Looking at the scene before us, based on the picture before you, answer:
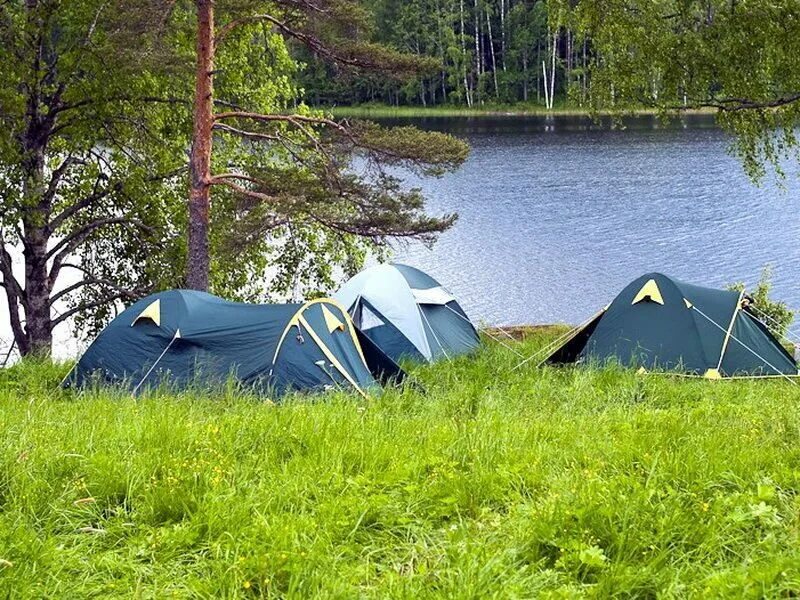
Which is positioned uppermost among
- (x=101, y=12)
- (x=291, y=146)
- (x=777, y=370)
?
(x=101, y=12)

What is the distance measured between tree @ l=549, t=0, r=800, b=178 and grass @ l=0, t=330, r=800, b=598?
9.70m

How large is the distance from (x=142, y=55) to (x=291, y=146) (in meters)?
3.11

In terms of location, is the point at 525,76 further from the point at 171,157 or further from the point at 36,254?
the point at 36,254

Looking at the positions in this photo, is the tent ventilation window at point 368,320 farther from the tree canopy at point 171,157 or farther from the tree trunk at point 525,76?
the tree trunk at point 525,76

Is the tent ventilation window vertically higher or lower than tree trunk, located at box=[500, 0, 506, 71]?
lower

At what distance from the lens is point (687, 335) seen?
10703 mm

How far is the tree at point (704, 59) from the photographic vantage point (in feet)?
41.8

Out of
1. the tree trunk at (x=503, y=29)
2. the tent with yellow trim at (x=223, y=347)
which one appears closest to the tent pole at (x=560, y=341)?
the tent with yellow trim at (x=223, y=347)

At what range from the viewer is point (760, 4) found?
40.6 feet

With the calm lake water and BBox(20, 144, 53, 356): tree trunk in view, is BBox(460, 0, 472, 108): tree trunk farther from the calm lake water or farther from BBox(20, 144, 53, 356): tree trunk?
BBox(20, 144, 53, 356): tree trunk

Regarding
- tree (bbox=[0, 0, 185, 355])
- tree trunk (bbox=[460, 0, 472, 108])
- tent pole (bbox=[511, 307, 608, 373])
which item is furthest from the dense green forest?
tent pole (bbox=[511, 307, 608, 373])

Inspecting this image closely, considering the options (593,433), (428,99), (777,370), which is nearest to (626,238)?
(777,370)

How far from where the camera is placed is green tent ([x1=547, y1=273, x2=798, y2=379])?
34.5 ft

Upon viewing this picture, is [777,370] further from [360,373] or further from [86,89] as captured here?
[86,89]
